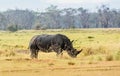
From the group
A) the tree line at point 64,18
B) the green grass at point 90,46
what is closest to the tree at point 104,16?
the tree line at point 64,18

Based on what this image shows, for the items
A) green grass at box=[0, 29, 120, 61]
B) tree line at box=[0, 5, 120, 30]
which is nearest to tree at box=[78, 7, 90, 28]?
tree line at box=[0, 5, 120, 30]

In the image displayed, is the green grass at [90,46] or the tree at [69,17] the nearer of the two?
the green grass at [90,46]

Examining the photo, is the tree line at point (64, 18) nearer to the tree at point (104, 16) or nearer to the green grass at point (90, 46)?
the tree at point (104, 16)

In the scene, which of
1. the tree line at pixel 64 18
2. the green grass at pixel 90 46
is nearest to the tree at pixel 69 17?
the tree line at pixel 64 18

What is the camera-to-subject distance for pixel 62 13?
460ft

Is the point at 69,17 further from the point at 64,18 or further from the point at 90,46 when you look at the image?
the point at 90,46

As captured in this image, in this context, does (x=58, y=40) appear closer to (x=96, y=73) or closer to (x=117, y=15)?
(x=96, y=73)

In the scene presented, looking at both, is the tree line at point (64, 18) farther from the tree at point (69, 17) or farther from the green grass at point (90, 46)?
the green grass at point (90, 46)

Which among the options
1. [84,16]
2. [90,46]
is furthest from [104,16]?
[90,46]

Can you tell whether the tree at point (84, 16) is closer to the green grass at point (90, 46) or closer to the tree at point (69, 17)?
the tree at point (69, 17)

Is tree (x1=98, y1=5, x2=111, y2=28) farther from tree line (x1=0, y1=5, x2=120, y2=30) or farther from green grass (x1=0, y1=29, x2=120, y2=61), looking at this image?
green grass (x1=0, y1=29, x2=120, y2=61)

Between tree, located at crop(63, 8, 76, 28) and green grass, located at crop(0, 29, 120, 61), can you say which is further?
tree, located at crop(63, 8, 76, 28)

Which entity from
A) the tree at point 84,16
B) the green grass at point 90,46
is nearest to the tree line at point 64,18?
the tree at point 84,16

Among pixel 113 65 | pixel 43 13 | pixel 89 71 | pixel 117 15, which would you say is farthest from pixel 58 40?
pixel 43 13
